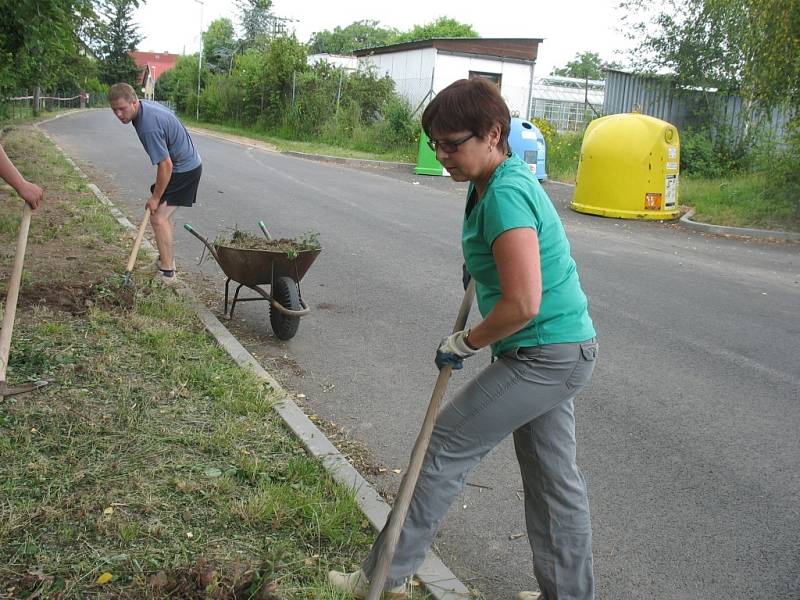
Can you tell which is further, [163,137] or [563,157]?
[563,157]

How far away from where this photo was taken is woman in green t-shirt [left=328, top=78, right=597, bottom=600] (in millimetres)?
2311

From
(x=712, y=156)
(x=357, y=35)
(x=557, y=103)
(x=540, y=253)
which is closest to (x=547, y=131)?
(x=712, y=156)

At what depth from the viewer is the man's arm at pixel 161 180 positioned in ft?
22.8

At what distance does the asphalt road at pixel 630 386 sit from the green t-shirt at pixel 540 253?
120 centimetres

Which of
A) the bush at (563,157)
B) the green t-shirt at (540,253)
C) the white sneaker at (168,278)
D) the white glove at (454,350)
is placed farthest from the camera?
the bush at (563,157)

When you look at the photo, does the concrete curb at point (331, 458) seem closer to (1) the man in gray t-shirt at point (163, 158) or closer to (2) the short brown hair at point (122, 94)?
(1) the man in gray t-shirt at point (163, 158)

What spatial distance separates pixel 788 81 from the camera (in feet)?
45.9

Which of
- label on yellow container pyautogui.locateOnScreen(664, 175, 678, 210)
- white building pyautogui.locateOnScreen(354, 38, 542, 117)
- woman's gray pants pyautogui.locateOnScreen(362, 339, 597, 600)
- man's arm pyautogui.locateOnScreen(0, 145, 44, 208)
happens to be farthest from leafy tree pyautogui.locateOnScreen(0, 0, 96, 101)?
white building pyautogui.locateOnScreen(354, 38, 542, 117)

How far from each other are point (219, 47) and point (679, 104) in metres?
62.9

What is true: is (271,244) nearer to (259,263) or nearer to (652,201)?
(259,263)

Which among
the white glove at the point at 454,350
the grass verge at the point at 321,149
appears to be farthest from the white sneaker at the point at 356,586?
the grass verge at the point at 321,149

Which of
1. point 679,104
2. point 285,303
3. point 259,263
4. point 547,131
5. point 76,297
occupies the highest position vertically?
point 679,104

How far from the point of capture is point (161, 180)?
6.98 meters

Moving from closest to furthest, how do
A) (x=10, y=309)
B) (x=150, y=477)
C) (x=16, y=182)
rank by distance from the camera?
(x=150, y=477) → (x=10, y=309) → (x=16, y=182)
